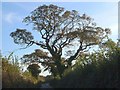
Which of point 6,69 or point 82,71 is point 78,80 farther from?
point 6,69

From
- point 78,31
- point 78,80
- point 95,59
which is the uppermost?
point 78,31

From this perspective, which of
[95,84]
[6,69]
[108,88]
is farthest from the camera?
[6,69]

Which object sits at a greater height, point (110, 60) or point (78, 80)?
point (110, 60)

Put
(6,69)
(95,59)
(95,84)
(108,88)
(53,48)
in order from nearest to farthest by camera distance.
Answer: (108,88) < (95,84) < (95,59) < (6,69) < (53,48)

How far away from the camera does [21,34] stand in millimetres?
34656

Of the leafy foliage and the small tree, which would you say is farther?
the small tree

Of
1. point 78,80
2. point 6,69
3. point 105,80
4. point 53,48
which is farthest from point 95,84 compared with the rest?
point 53,48

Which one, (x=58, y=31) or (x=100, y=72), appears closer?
(x=100, y=72)

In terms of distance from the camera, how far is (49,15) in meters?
34.7

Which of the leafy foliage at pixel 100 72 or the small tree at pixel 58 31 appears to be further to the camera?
the small tree at pixel 58 31

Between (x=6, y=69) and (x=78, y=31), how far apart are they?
85.0 feet

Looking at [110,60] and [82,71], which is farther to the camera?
[82,71]

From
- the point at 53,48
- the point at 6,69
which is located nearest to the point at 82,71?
the point at 6,69

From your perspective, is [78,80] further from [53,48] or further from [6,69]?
[53,48]
